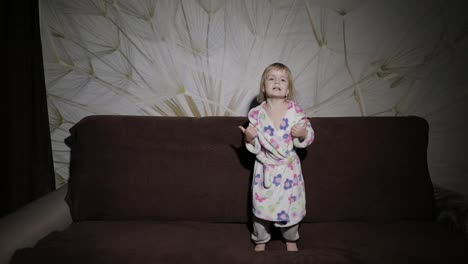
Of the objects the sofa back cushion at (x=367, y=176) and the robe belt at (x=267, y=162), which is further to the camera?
the sofa back cushion at (x=367, y=176)

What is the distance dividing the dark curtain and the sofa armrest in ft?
0.55

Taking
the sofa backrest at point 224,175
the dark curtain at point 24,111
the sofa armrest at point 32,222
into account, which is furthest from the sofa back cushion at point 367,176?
the dark curtain at point 24,111

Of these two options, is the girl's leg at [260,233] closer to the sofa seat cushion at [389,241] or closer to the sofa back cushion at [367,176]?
the sofa seat cushion at [389,241]

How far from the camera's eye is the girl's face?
1.24 meters

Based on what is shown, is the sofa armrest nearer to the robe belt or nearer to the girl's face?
the robe belt

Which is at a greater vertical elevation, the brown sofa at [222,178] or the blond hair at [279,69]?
the blond hair at [279,69]

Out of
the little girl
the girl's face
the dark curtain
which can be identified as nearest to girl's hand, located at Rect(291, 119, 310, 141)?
the little girl

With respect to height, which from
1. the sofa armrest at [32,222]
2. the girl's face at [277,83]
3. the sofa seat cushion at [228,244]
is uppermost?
the girl's face at [277,83]

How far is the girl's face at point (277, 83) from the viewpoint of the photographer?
1.24 m

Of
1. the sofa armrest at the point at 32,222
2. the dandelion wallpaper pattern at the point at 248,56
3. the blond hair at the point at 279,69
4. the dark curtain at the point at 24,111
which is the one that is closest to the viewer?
the sofa armrest at the point at 32,222

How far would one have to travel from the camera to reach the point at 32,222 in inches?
50.2

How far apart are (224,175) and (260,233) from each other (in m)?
0.31

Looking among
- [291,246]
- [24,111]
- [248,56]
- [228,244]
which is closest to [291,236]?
[291,246]

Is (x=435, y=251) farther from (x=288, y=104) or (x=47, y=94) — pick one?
(x=47, y=94)
